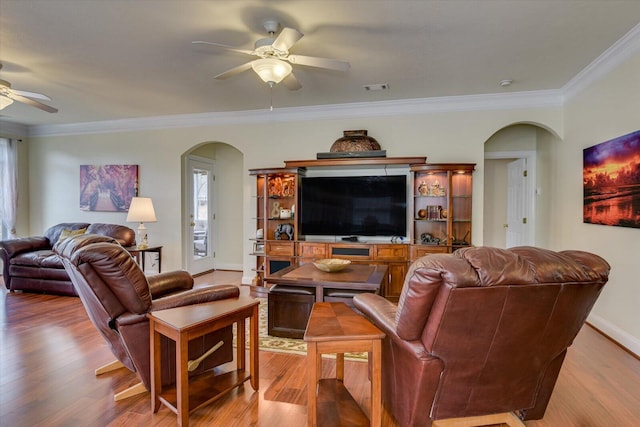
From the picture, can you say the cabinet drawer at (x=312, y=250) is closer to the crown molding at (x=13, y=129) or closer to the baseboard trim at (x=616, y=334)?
the baseboard trim at (x=616, y=334)

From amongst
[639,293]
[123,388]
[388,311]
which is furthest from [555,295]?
[123,388]

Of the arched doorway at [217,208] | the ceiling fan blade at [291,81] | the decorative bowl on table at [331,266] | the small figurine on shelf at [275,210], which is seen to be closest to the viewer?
the ceiling fan blade at [291,81]

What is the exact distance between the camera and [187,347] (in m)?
1.84

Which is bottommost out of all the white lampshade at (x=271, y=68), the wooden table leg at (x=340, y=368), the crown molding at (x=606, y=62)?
the wooden table leg at (x=340, y=368)

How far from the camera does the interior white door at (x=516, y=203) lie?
537 cm

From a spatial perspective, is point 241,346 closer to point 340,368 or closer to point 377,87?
point 340,368

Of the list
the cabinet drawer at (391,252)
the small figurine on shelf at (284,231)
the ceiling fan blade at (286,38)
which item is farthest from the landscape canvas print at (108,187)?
the ceiling fan blade at (286,38)

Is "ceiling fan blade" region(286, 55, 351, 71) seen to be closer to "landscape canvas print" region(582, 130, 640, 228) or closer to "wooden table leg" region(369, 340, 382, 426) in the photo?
"wooden table leg" region(369, 340, 382, 426)

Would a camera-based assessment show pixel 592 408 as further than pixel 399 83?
No

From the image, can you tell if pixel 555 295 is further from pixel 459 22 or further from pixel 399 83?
pixel 399 83

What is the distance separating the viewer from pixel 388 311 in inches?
75.5

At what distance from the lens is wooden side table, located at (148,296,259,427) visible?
5.95ft

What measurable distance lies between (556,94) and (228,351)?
4.75 meters

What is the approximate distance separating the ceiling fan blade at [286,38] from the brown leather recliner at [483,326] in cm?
181
